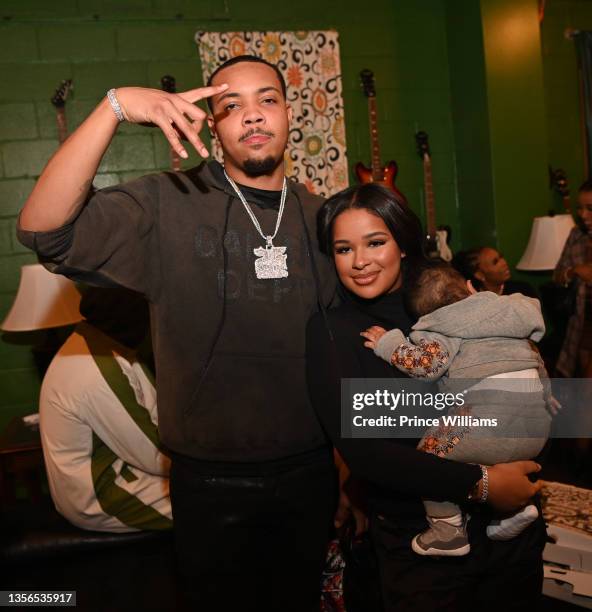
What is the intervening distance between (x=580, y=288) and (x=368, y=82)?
7.01 feet

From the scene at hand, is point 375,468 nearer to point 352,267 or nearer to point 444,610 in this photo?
point 444,610

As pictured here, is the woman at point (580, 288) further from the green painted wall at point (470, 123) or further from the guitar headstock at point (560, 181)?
the guitar headstock at point (560, 181)

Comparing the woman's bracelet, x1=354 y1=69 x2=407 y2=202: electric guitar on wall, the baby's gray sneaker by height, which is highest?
x1=354 y1=69 x2=407 y2=202: electric guitar on wall

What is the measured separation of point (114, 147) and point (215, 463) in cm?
296

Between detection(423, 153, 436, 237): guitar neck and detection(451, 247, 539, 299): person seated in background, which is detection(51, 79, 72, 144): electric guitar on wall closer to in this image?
detection(423, 153, 436, 237): guitar neck

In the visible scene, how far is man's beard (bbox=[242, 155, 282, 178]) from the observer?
Result: 180 cm

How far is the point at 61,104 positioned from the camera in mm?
3852

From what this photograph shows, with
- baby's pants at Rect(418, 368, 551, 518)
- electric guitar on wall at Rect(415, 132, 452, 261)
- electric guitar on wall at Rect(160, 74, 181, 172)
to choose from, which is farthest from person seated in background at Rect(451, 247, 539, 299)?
baby's pants at Rect(418, 368, 551, 518)

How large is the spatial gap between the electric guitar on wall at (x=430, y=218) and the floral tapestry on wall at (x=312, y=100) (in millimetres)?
655

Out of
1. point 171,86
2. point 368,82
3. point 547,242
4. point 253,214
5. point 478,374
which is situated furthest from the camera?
point 368,82

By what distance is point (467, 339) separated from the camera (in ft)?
5.32

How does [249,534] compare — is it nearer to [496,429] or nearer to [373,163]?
[496,429]

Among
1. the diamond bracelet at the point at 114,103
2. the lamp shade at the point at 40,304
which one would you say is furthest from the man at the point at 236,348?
the lamp shade at the point at 40,304

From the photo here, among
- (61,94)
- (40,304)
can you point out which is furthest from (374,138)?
(40,304)
